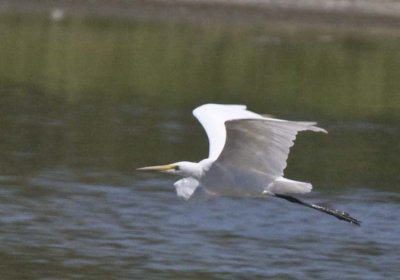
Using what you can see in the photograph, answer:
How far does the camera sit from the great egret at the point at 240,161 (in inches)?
350

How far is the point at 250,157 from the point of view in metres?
9.15

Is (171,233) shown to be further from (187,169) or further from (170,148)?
(170,148)

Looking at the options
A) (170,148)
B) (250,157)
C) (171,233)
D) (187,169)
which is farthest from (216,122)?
(170,148)

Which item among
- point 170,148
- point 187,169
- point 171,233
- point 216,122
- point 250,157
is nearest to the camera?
point 250,157

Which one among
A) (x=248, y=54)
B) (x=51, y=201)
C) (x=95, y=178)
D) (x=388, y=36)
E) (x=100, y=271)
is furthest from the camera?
(x=388, y=36)

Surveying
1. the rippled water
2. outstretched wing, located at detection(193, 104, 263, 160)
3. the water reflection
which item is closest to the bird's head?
outstretched wing, located at detection(193, 104, 263, 160)

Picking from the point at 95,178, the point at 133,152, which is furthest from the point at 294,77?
the point at 95,178

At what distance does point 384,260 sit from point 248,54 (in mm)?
13465

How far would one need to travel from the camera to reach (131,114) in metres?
17.3

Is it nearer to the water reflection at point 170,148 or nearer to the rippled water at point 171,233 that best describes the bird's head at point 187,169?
the rippled water at point 171,233

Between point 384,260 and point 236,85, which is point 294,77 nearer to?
point 236,85

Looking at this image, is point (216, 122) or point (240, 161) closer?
point (240, 161)

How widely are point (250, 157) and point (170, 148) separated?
6049 millimetres

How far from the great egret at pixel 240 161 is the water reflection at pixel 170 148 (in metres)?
1.20
